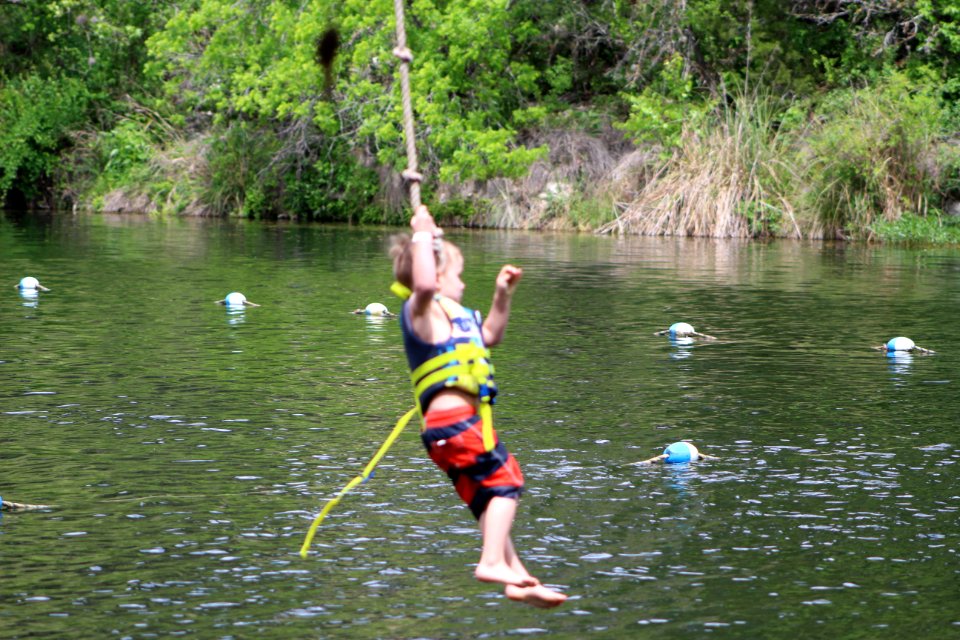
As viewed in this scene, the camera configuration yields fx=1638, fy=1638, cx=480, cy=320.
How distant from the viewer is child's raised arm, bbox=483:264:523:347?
6305mm

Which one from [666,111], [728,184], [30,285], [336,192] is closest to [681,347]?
[30,285]

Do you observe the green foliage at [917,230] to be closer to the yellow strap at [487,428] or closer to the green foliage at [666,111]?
the green foliage at [666,111]

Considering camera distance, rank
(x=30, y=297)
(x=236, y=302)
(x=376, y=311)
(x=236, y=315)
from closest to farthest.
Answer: (x=236, y=315)
(x=376, y=311)
(x=236, y=302)
(x=30, y=297)

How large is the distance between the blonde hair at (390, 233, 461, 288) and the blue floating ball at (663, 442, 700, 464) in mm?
3720

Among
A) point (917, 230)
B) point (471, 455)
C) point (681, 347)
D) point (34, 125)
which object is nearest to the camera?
point (471, 455)

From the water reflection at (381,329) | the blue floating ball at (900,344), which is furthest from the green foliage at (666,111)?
the blue floating ball at (900,344)

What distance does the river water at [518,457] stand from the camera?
6.94m

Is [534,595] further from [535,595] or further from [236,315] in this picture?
[236,315]

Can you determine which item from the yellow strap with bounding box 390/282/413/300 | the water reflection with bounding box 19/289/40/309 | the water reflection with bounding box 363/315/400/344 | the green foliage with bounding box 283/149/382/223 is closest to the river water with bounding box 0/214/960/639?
the water reflection with bounding box 363/315/400/344

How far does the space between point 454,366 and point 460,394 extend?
112mm

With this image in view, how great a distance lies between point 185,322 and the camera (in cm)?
1748

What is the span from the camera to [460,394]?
251 inches

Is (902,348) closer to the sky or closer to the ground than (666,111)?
closer to the ground

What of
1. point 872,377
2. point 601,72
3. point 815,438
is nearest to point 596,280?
point 872,377
